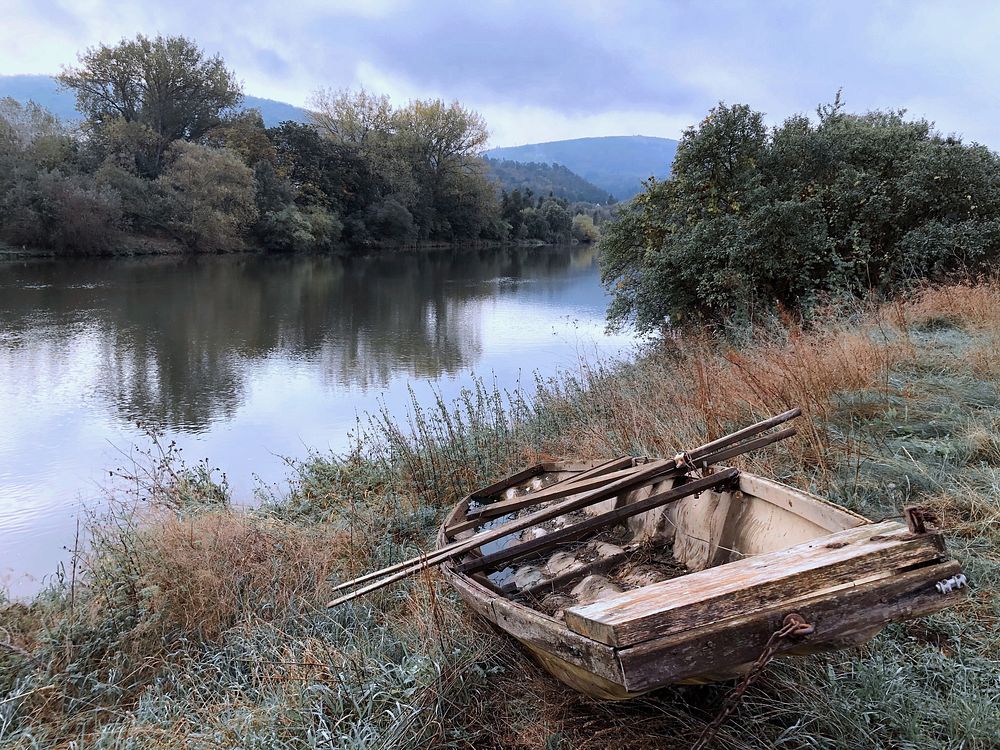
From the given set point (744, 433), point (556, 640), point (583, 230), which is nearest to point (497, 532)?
point (556, 640)

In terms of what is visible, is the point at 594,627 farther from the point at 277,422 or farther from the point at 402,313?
the point at 402,313

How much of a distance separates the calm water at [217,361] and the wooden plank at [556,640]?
4418mm

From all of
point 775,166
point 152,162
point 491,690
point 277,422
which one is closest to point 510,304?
point 775,166

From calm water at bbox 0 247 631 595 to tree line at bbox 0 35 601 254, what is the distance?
6.56 m

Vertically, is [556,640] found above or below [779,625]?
below

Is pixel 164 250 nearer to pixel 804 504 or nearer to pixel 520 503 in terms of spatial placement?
pixel 520 503

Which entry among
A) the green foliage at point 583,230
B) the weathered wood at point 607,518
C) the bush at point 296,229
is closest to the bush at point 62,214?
the bush at point 296,229

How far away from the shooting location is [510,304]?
21203 mm

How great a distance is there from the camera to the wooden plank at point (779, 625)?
5.63ft

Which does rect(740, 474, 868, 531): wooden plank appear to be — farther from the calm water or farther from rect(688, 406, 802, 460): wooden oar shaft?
the calm water

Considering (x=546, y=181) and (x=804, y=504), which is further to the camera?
(x=546, y=181)

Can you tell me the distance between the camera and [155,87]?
137 feet

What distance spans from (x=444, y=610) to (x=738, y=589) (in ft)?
6.46

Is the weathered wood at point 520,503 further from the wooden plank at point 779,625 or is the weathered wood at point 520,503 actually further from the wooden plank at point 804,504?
the wooden plank at point 779,625
